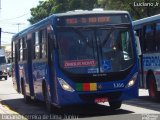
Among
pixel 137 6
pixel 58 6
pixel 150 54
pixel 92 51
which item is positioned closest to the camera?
pixel 92 51

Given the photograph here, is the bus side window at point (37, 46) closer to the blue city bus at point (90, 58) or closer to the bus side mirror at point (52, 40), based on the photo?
the blue city bus at point (90, 58)

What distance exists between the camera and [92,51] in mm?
14141

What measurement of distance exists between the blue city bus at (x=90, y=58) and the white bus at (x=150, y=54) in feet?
11.4

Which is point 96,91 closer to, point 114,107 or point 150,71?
point 114,107

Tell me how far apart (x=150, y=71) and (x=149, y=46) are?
0.89 metres

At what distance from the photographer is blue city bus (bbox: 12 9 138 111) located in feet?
45.5

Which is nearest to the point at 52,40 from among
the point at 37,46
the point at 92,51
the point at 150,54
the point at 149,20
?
the point at 92,51

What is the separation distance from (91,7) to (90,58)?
156ft

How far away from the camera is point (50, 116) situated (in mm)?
14812

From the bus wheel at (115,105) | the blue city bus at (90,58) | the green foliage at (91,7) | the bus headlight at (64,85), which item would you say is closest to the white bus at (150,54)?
the bus wheel at (115,105)

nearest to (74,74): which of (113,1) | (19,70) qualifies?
(19,70)

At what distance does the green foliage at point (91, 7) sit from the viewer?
42.3 m

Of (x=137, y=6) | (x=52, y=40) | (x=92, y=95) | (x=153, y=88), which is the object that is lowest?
(x=153, y=88)

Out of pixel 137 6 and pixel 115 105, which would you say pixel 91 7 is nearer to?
pixel 137 6
